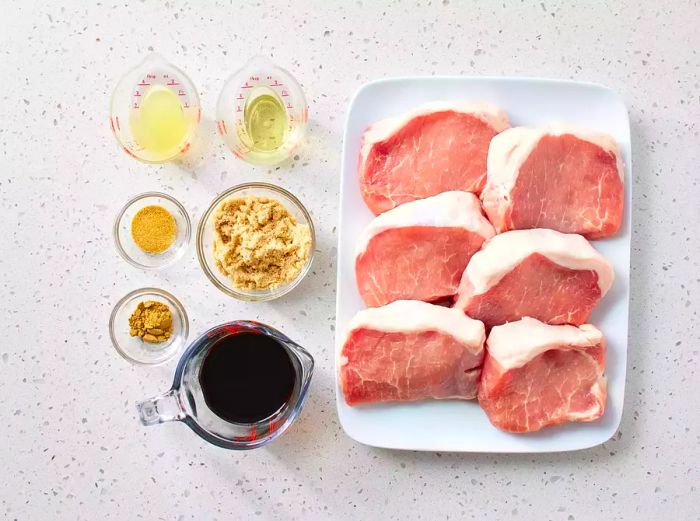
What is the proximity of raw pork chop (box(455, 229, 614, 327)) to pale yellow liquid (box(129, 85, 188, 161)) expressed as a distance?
638mm

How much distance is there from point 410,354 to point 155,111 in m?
0.71

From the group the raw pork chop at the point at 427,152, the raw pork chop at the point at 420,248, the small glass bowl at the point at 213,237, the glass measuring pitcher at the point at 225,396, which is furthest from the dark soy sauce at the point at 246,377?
the raw pork chop at the point at 427,152

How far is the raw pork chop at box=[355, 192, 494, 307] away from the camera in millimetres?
1365

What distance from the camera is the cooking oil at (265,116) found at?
148 cm

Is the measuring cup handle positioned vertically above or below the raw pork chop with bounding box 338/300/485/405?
below

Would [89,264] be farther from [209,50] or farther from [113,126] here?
[209,50]

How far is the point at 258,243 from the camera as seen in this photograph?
1420 millimetres

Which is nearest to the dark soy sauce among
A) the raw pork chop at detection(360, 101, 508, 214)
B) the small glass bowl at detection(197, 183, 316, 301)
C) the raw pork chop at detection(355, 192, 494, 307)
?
the small glass bowl at detection(197, 183, 316, 301)

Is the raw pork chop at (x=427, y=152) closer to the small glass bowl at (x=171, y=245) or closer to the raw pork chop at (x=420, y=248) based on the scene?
the raw pork chop at (x=420, y=248)

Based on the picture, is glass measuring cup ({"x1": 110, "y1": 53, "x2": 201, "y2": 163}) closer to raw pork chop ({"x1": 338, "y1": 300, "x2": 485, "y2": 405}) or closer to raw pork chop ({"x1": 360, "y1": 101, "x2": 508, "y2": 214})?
raw pork chop ({"x1": 360, "y1": 101, "x2": 508, "y2": 214})

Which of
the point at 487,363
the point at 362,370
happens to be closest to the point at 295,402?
the point at 362,370

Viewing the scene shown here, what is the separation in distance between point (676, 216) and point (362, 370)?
719 millimetres

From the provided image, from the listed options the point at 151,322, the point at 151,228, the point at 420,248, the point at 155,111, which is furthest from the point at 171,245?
the point at 420,248

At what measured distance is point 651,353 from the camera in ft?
4.91
